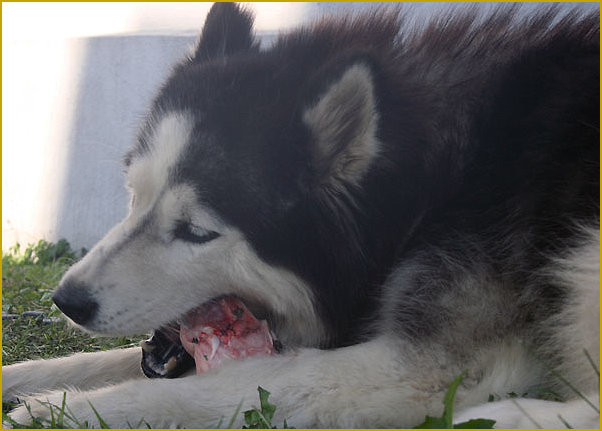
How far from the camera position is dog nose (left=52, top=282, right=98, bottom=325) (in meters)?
2.26

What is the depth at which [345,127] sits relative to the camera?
88.0 inches

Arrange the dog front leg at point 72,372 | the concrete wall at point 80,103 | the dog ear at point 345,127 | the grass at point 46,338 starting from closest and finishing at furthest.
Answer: the grass at point 46,338, the dog ear at point 345,127, the dog front leg at point 72,372, the concrete wall at point 80,103

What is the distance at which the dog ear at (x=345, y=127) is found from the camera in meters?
2.15

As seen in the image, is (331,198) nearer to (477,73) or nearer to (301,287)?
(301,287)

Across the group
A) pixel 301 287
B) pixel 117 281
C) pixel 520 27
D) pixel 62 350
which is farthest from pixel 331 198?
pixel 62 350

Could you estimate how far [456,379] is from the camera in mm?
1852

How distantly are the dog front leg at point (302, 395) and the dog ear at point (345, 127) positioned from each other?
524 millimetres

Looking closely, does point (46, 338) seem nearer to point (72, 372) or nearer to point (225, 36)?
point (72, 372)

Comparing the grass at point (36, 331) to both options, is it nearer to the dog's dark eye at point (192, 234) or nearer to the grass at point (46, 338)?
the grass at point (46, 338)

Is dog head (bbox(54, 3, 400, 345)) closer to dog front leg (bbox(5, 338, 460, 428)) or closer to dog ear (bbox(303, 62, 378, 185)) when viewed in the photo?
dog ear (bbox(303, 62, 378, 185))

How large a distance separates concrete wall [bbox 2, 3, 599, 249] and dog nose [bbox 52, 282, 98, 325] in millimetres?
4041

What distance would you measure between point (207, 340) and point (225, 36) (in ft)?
3.73

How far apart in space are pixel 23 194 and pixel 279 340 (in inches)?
221

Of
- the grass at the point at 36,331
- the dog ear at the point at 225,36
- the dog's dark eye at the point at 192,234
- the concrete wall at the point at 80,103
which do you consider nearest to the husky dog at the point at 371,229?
the dog's dark eye at the point at 192,234
